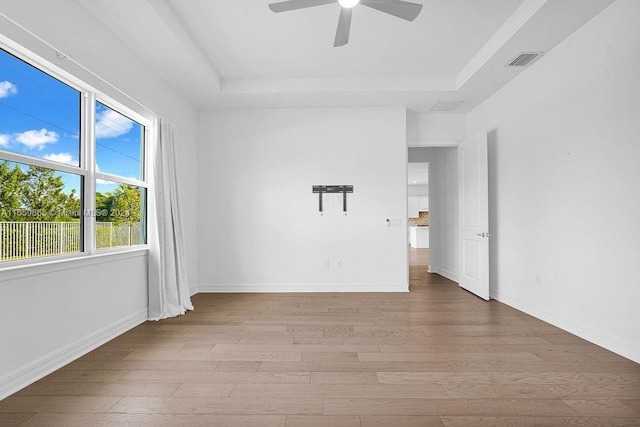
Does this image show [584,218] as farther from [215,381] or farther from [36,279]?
[36,279]

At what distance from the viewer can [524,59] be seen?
12.0 feet

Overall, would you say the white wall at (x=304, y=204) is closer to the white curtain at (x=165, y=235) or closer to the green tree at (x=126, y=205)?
the white curtain at (x=165, y=235)

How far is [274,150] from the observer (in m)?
5.18

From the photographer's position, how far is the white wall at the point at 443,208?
20.1 ft

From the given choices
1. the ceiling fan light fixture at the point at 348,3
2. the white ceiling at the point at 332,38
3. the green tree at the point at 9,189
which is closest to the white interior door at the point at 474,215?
the white ceiling at the point at 332,38

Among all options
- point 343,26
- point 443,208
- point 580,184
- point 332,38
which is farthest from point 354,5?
point 443,208

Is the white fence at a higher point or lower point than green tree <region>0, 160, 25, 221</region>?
lower

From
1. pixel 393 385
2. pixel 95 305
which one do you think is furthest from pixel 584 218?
pixel 95 305

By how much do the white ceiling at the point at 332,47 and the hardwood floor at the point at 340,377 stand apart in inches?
111

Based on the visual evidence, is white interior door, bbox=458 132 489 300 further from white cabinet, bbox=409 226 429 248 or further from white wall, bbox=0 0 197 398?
white cabinet, bbox=409 226 429 248

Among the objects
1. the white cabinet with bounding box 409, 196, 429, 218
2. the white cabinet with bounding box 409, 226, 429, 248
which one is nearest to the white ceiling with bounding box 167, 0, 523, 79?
the white cabinet with bounding box 409, 226, 429, 248

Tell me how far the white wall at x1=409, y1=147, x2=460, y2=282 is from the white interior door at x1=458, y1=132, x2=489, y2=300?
825 mm

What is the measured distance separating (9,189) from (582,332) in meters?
4.71

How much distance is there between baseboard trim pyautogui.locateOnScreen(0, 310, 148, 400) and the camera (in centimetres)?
211
